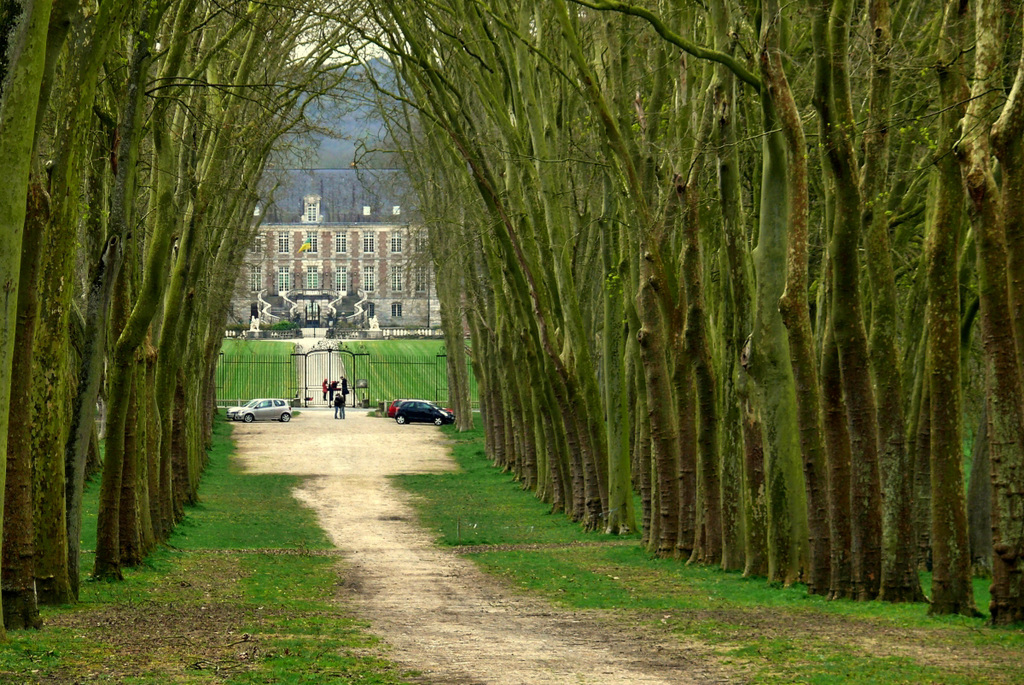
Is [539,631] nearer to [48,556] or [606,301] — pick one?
[48,556]

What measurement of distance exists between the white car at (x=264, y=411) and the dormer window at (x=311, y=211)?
7798 cm

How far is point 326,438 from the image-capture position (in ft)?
161

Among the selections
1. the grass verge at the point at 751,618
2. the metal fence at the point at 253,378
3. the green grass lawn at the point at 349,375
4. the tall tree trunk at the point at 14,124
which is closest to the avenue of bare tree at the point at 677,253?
the tall tree trunk at the point at 14,124

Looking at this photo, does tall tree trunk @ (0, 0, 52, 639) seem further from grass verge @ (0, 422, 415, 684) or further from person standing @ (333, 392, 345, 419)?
person standing @ (333, 392, 345, 419)

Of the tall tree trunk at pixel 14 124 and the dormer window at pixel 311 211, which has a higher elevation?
the dormer window at pixel 311 211

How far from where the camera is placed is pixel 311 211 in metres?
136

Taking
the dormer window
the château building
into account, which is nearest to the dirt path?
the château building

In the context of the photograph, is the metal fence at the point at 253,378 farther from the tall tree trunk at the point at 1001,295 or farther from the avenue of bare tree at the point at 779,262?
the tall tree trunk at the point at 1001,295

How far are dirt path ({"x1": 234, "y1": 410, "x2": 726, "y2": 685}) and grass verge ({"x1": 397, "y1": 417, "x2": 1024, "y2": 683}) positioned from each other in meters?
0.42

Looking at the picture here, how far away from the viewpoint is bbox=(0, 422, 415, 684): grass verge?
8.27 meters

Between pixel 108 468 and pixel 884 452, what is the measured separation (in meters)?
8.74

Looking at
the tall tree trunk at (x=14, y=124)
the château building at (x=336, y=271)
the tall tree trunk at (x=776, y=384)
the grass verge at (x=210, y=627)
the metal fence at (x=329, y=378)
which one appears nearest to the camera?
the tall tree trunk at (x=14, y=124)

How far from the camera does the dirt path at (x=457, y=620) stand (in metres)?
8.77

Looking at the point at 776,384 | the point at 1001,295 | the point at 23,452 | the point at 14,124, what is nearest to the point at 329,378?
the point at 776,384
